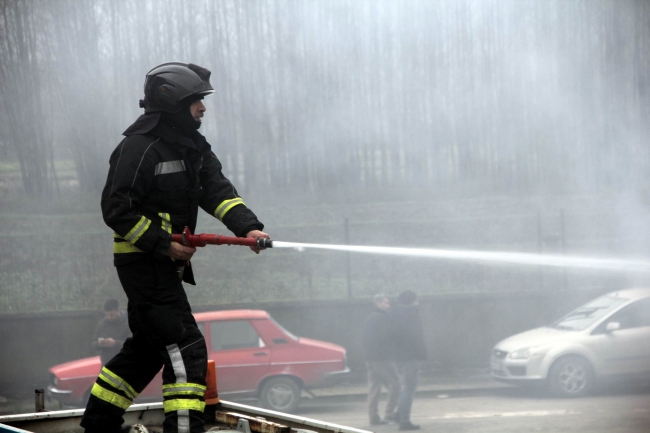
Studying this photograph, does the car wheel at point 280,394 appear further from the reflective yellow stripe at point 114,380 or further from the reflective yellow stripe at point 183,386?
the reflective yellow stripe at point 183,386

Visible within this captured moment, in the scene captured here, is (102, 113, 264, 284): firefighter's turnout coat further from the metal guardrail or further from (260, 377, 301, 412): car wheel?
(260, 377, 301, 412): car wheel

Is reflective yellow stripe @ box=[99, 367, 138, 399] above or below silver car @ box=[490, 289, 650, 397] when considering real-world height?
above

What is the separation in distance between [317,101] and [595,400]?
6.61 meters

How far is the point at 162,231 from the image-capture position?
219cm

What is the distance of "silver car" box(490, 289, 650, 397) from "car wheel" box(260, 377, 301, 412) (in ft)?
6.89

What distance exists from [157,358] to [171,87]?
798 millimetres

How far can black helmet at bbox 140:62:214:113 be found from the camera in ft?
7.41

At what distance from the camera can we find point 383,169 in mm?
12258

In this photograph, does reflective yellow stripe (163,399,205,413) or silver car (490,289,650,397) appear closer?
reflective yellow stripe (163,399,205,413)

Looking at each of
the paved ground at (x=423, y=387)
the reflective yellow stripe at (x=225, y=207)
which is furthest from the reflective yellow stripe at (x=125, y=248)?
the paved ground at (x=423, y=387)

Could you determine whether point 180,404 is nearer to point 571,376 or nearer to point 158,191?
point 158,191

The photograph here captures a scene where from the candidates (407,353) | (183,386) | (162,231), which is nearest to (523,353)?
(407,353)

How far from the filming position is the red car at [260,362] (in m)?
7.21

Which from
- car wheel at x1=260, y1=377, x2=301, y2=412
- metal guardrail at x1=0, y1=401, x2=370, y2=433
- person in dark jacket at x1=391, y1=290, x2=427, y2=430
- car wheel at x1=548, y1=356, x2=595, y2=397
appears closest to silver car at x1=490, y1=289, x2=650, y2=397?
car wheel at x1=548, y1=356, x2=595, y2=397
